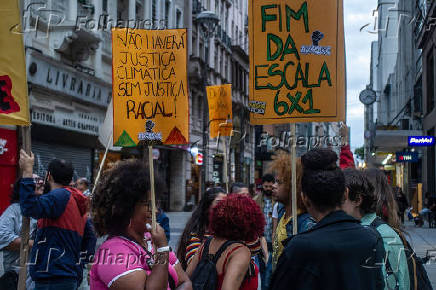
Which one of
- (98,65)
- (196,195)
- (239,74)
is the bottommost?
(196,195)

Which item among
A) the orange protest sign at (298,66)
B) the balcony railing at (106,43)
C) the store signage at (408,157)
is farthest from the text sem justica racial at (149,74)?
the store signage at (408,157)

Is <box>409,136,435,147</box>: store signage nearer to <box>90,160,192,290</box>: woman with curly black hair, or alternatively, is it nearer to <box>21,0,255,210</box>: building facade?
<box>21,0,255,210</box>: building facade

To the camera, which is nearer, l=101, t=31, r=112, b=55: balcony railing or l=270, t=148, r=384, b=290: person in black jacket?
l=270, t=148, r=384, b=290: person in black jacket

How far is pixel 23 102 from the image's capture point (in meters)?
4.75

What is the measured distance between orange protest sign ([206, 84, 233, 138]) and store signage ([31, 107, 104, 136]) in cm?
520

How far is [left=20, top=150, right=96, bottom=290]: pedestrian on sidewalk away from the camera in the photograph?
4.81 metres

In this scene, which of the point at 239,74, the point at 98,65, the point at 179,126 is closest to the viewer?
the point at 179,126

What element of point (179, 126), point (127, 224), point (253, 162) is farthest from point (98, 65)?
point (253, 162)

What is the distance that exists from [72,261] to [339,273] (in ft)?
9.19

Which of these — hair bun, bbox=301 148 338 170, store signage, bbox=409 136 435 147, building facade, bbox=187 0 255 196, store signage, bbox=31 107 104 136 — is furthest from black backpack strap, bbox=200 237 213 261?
building facade, bbox=187 0 255 196

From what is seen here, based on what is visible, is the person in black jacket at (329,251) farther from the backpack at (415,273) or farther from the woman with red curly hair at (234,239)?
the woman with red curly hair at (234,239)

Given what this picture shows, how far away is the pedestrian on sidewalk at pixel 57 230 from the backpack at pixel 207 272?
141 centimetres

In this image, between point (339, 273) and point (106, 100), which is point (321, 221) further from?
point (106, 100)

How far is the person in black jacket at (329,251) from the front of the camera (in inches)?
108
